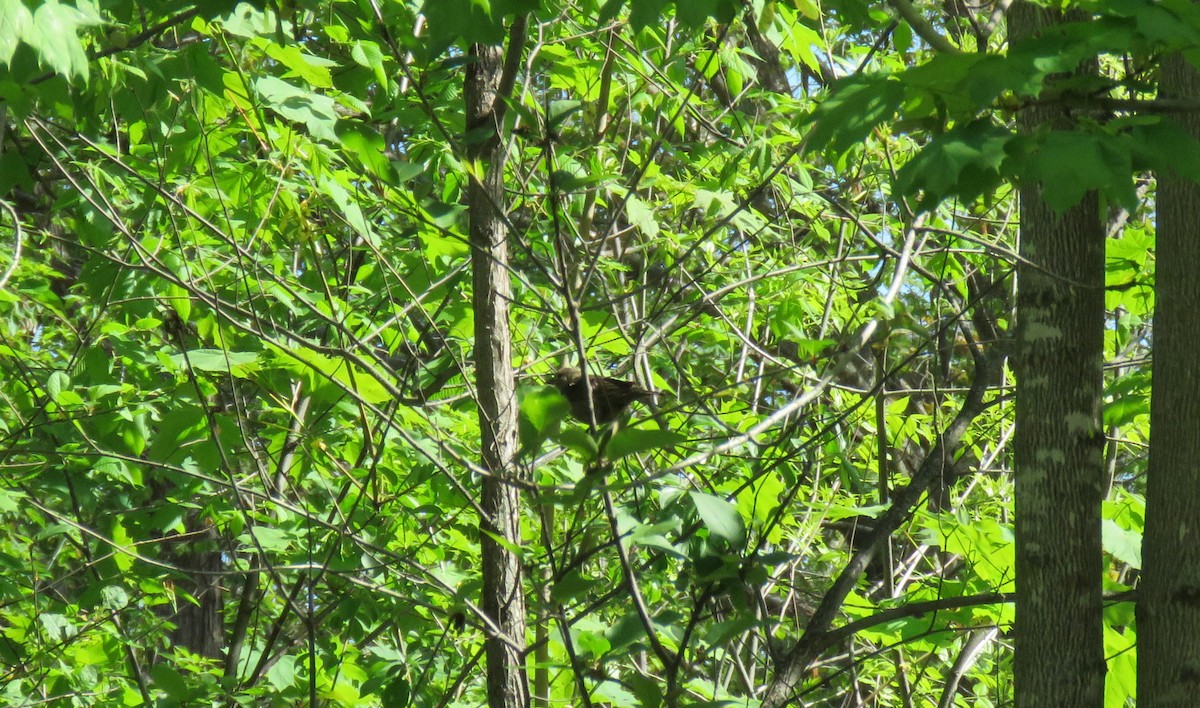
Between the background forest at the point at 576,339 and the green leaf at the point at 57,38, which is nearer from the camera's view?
the green leaf at the point at 57,38

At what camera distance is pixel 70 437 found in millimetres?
3248

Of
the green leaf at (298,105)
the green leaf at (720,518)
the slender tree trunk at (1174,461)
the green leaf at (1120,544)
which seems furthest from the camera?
the green leaf at (298,105)

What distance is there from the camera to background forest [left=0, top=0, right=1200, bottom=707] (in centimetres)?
147

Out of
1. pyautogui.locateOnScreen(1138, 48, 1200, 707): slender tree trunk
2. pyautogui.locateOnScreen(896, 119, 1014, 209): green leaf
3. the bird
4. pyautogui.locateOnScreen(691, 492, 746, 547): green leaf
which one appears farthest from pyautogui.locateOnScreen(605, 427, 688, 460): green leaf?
pyautogui.locateOnScreen(1138, 48, 1200, 707): slender tree trunk

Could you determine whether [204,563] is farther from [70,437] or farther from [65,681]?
[70,437]

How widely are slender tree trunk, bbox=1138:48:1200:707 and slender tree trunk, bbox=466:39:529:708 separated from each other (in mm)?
1173

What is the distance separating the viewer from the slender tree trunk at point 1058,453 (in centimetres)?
170

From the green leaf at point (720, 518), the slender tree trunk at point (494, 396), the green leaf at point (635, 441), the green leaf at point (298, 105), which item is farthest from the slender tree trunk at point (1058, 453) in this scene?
the green leaf at point (298, 105)

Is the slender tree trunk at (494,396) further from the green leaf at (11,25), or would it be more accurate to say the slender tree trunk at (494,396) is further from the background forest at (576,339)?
the green leaf at (11,25)

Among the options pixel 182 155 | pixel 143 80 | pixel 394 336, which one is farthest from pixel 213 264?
pixel 143 80

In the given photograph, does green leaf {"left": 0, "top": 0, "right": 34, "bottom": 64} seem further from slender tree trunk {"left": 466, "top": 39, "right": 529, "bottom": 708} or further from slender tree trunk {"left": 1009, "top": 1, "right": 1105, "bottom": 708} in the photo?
slender tree trunk {"left": 1009, "top": 1, "right": 1105, "bottom": 708}

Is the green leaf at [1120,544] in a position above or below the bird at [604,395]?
below

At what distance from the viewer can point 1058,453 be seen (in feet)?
5.70

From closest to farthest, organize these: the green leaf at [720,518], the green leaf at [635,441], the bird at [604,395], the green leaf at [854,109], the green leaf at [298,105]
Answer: the green leaf at [635,441], the green leaf at [720,518], the green leaf at [854,109], the bird at [604,395], the green leaf at [298,105]
